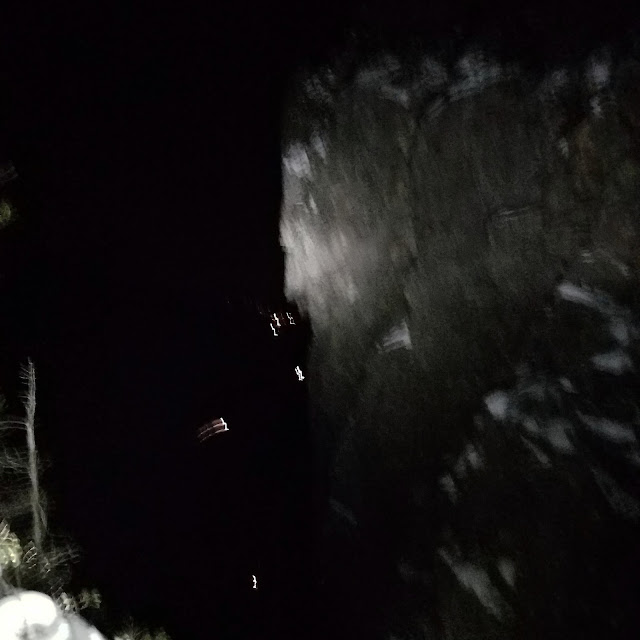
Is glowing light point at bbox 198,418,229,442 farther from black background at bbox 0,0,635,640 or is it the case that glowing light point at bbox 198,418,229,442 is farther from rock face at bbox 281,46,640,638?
rock face at bbox 281,46,640,638

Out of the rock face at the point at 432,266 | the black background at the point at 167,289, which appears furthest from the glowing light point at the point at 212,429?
the rock face at the point at 432,266

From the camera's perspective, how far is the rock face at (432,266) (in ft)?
5.20

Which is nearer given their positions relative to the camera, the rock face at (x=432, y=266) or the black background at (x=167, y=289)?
the rock face at (x=432, y=266)

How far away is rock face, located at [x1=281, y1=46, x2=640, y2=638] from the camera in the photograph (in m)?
1.58

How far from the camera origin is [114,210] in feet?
9.41

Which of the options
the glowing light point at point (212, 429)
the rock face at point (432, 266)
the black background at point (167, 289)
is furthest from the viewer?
the glowing light point at point (212, 429)

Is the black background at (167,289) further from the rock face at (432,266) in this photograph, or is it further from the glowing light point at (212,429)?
the rock face at (432,266)

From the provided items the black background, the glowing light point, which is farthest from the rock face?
the glowing light point

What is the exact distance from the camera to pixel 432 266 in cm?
225

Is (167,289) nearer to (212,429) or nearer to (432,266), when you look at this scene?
(212,429)

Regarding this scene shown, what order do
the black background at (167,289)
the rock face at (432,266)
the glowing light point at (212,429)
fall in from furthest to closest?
the glowing light point at (212,429) < the black background at (167,289) < the rock face at (432,266)

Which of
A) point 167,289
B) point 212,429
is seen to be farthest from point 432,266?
point 212,429

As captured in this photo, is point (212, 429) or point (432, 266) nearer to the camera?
point (432, 266)

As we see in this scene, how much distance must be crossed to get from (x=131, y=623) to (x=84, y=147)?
2274 mm
